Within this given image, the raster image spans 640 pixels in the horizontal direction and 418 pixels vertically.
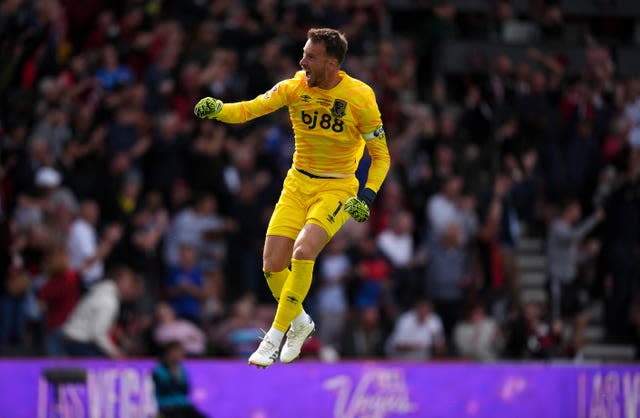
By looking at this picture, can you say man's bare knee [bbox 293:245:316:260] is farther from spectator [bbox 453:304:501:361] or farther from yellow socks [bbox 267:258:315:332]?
spectator [bbox 453:304:501:361]

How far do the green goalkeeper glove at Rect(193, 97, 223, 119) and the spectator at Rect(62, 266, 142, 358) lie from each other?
6.60m

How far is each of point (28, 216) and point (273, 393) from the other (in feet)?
13.7

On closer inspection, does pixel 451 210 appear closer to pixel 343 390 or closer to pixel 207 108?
pixel 343 390

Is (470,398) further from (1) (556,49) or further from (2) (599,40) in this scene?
(2) (599,40)

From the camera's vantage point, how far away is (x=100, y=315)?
55.7 ft

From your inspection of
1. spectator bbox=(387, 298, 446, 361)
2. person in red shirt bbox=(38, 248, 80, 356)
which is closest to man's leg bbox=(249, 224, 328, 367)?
person in red shirt bbox=(38, 248, 80, 356)

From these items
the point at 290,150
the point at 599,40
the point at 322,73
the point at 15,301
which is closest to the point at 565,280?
the point at 290,150

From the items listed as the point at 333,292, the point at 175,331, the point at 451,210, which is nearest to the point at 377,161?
the point at 175,331

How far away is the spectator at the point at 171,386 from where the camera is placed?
53.1 ft

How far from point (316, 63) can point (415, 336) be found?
9137 millimetres

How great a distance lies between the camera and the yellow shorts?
11383mm

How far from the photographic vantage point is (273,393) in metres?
18.3

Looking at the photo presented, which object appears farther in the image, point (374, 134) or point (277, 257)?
point (277, 257)

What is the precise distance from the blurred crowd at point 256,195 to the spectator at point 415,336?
0.11ft
